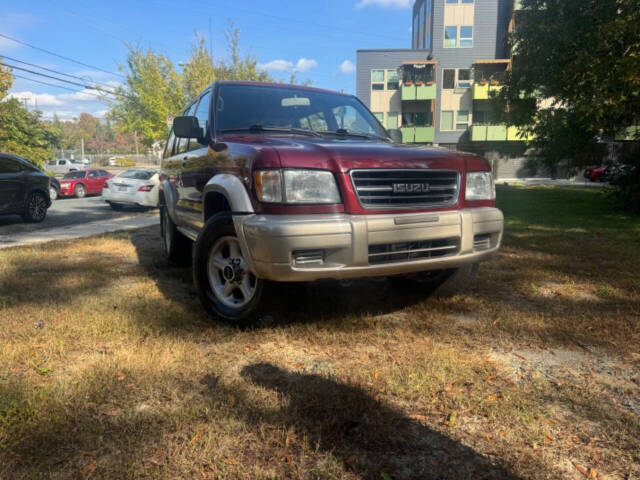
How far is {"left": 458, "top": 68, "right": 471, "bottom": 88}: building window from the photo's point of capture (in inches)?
1464

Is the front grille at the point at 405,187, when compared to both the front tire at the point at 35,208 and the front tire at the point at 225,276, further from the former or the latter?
the front tire at the point at 35,208

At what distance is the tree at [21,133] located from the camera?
2489 cm

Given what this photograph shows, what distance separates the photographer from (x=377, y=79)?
39281mm

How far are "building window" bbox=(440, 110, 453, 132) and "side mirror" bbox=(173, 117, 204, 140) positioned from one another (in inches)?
1456

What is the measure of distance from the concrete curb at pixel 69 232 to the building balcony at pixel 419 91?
3022 cm

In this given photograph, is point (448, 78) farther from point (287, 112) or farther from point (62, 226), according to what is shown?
point (287, 112)

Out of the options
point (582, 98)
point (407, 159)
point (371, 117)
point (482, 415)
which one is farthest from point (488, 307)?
point (582, 98)

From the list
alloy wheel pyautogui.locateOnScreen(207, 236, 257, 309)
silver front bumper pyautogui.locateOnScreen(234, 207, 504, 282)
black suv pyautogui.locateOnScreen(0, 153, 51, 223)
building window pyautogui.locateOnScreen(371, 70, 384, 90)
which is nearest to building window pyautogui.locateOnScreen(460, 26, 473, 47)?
building window pyautogui.locateOnScreen(371, 70, 384, 90)

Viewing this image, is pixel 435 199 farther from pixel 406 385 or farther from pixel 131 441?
pixel 131 441

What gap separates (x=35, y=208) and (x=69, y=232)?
8.14ft

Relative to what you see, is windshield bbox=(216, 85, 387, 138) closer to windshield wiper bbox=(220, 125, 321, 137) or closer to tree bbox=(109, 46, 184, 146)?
windshield wiper bbox=(220, 125, 321, 137)

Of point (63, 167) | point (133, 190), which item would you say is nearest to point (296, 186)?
point (133, 190)

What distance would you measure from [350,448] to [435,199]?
193cm

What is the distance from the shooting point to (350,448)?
207 centimetres
